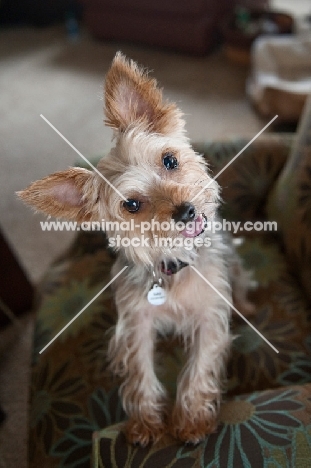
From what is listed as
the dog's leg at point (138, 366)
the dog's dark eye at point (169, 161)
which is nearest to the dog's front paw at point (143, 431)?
the dog's leg at point (138, 366)

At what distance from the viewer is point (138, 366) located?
3.91ft

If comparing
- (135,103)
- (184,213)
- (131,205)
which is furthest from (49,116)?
(184,213)

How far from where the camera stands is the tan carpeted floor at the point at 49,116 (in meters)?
1.80

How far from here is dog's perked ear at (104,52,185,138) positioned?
3.24 ft

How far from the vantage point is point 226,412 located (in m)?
1.03

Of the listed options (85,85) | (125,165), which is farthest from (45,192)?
(85,85)

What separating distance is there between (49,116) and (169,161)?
2261 millimetres

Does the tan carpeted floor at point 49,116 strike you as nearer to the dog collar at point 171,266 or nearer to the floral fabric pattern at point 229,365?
the floral fabric pattern at point 229,365

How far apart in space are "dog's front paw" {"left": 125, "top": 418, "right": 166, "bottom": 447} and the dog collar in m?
→ 0.38

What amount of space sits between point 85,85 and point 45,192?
2.62 metres

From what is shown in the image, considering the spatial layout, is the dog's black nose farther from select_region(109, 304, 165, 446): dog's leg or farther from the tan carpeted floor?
the tan carpeted floor

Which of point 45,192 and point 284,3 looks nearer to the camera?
point 45,192

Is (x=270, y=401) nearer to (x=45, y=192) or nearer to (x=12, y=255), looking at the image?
(x=45, y=192)

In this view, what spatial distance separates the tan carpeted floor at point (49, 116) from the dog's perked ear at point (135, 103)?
27.1 inches
